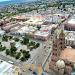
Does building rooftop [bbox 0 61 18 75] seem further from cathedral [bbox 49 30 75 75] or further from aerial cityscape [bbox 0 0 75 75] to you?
cathedral [bbox 49 30 75 75]

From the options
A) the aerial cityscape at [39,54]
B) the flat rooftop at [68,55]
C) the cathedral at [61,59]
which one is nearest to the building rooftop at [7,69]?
the aerial cityscape at [39,54]

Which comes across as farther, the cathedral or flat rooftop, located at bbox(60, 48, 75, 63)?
flat rooftop, located at bbox(60, 48, 75, 63)

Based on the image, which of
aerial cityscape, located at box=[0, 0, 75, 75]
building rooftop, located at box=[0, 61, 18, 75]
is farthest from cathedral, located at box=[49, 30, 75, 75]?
building rooftop, located at box=[0, 61, 18, 75]

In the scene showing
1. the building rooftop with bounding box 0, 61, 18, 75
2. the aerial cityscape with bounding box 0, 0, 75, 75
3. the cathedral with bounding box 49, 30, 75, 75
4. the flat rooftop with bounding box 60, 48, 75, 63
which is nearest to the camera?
the cathedral with bounding box 49, 30, 75, 75

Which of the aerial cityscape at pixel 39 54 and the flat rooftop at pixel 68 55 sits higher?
the flat rooftop at pixel 68 55

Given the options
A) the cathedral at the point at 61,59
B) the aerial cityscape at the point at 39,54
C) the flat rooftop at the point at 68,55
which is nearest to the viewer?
the cathedral at the point at 61,59

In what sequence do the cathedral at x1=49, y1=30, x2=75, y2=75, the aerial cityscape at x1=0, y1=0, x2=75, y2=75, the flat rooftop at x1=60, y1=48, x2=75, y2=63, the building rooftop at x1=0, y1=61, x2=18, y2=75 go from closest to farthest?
1. the cathedral at x1=49, y1=30, x2=75, y2=75
2. the flat rooftop at x1=60, y1=48, x2=75, y2=63
3. the aerial cityscape at x1=0, y1=0, x2=75, y2=75
4. the building rooftop at x1=0, y1=61, x2=18, y2=75

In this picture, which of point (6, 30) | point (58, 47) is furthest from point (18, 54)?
point (6, 30)

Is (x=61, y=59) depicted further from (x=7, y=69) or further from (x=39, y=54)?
(x=39, y=54)

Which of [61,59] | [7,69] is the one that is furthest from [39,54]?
[61,59]

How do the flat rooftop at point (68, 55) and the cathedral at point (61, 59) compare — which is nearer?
the cathedral at point (61, 59)

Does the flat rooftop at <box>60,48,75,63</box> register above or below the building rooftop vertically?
above

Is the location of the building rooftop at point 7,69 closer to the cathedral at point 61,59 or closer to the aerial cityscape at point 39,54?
the aerial cityscape at point 39,54
